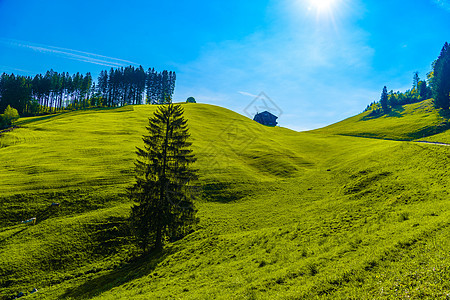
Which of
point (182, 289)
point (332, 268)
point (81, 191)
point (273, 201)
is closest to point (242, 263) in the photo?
point (182, 289)

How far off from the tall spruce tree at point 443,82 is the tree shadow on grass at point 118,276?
124 meters

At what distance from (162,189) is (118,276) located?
9532 millimetres

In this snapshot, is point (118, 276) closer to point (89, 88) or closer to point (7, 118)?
point (7, 118)

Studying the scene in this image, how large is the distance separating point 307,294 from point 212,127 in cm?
7524

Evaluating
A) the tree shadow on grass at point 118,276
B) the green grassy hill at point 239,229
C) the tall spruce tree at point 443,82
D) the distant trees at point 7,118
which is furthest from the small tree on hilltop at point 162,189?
the tall spruce tree at point 443,82

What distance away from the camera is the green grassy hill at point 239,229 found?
32.4 feet

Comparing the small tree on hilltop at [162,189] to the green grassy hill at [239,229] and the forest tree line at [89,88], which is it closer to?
the green grassy hill at [239,229]

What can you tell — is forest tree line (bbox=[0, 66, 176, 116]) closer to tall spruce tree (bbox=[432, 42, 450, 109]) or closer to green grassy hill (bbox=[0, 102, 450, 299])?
green grassy hill (bbox=[0, 102, 450, 299])

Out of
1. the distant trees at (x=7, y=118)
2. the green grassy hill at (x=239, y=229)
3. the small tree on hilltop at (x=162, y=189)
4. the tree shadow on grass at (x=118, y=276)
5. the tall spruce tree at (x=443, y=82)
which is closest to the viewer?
the green grassy hill at (x=239, y=229)

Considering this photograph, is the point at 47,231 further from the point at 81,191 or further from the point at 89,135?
the point at 89,135

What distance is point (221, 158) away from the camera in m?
52.3

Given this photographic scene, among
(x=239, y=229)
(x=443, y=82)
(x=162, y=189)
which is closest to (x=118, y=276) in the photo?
(x=162, y=189)

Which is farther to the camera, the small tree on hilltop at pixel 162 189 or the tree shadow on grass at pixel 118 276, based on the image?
the small tree on hilltop at pixel 162 189

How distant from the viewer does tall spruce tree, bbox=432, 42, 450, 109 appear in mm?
85175
